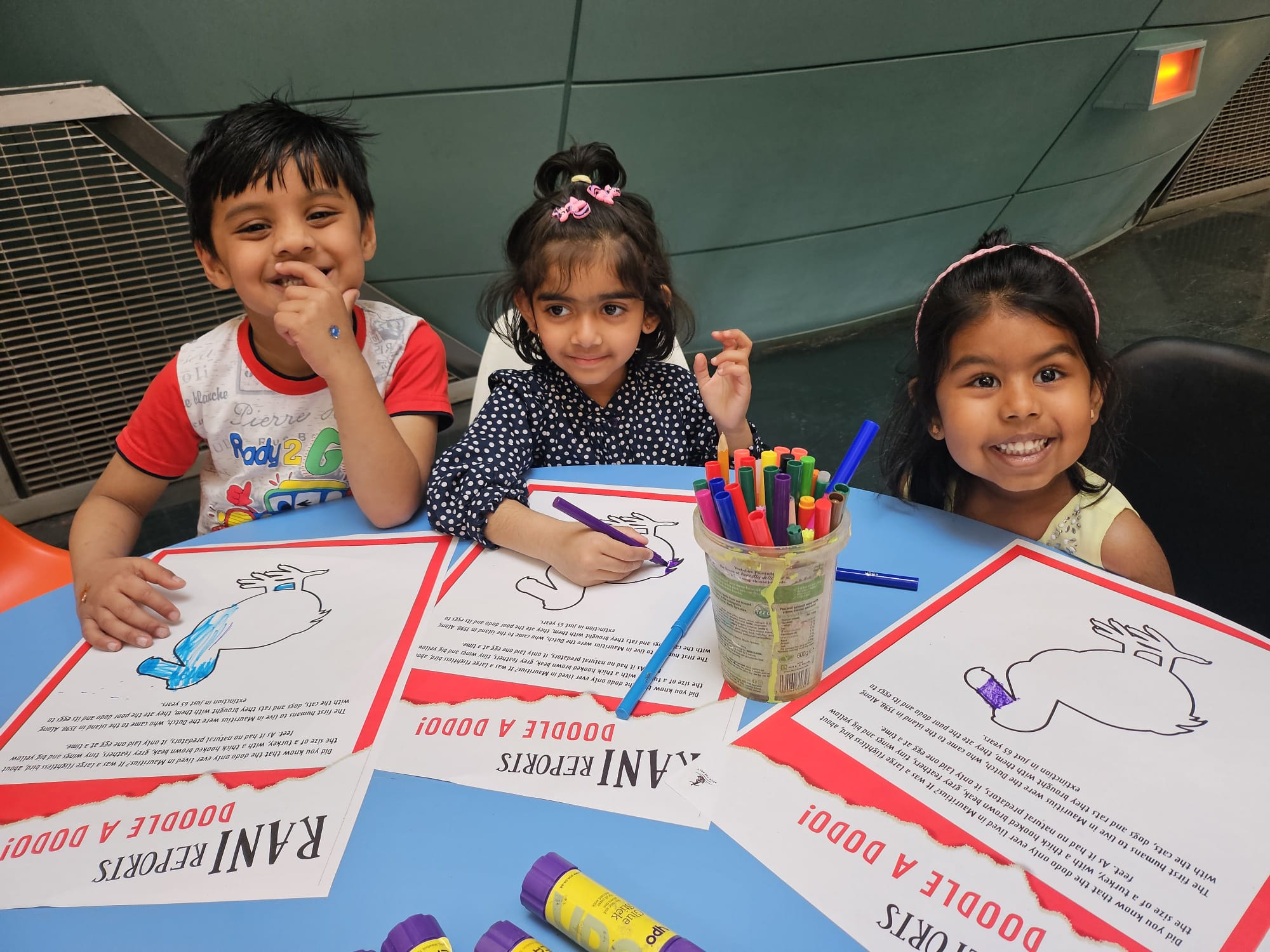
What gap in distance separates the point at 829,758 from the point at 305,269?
2.82 feet

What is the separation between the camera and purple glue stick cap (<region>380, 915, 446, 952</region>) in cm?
48

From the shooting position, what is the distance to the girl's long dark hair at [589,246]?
1.13 m

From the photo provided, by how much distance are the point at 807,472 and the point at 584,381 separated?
0.60 meters

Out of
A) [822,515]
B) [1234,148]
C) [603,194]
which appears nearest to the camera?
[822,515]

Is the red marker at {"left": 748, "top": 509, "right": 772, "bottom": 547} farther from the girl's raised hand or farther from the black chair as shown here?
the black chair

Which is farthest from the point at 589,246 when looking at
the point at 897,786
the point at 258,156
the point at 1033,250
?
the point at 897,786

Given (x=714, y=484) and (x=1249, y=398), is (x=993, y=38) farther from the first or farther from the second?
(x=714, y=484)

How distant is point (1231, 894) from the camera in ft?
1.67

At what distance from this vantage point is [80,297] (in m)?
2.02

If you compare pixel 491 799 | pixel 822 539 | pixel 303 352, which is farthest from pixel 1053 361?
pixel 303 352

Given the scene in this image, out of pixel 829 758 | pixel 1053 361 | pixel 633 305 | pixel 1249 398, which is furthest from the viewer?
pixel 633 305

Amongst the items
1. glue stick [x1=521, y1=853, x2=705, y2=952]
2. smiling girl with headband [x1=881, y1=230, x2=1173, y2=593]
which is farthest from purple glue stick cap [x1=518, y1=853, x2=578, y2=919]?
smiling girl with headband [x1=881, y1=230, x2=1173, y2=593]

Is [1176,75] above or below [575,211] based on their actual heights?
above

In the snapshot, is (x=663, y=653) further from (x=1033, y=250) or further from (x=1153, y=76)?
(x=1153, y=76)
